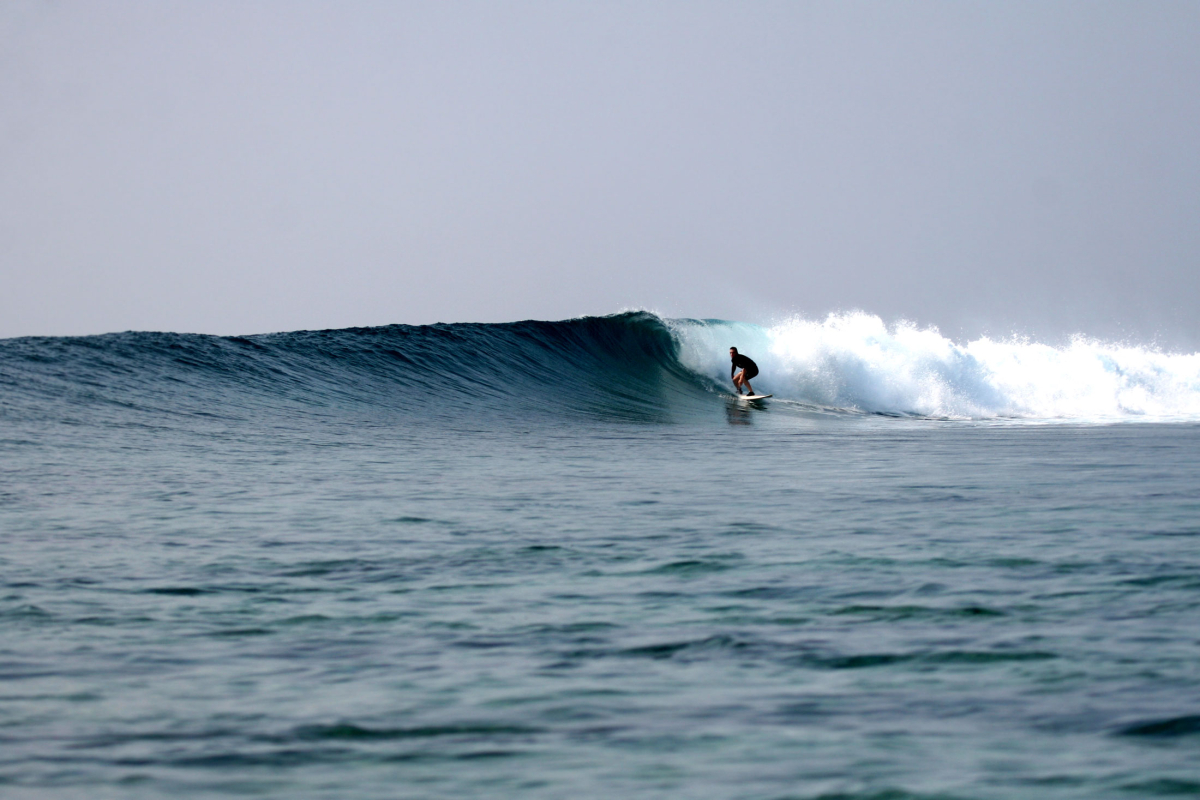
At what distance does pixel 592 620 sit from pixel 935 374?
20.9m

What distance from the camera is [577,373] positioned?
2106cm

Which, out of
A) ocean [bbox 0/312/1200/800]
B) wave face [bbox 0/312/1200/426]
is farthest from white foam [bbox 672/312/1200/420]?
ocean [bbox 0/312/1200/800]

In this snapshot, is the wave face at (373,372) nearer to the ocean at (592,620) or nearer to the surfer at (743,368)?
the surfer at (743,368)

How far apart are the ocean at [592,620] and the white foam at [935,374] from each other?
36.9 feet

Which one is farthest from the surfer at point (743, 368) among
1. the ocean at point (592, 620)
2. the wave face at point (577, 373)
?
the ocean at point (592, 620)

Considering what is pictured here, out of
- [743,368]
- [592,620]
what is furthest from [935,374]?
[592,620]

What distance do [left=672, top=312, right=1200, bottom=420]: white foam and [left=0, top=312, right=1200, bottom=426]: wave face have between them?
39 millimetres

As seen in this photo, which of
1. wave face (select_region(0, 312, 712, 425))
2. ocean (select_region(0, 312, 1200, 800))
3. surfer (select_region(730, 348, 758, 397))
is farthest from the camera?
surfer (select_region(730, 348, 758, 397))

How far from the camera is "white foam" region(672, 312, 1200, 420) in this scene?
22.7m

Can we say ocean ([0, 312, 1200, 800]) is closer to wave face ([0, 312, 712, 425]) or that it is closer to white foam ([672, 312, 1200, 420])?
wave face ([0, 312, 712, 425])

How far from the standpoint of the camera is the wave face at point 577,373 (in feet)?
50.2

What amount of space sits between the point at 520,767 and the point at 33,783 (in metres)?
1.09

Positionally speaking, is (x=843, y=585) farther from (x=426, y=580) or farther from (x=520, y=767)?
(x=520, y=767)

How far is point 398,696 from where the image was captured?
3303 mm
